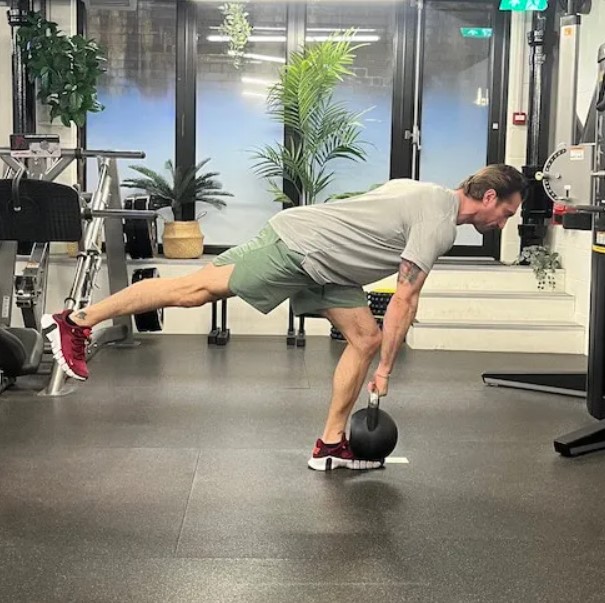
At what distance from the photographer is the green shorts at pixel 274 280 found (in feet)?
11.1

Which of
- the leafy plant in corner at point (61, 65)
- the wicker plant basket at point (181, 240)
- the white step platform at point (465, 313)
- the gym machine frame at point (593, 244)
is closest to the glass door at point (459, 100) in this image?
the white step platform at point (465, 313)

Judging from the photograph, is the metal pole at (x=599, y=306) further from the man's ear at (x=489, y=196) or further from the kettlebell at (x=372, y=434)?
the kettlebell at (x=372, y=434)

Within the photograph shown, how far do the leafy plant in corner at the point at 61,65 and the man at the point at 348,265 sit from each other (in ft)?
13.3

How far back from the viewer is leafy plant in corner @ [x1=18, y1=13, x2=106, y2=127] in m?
6.98

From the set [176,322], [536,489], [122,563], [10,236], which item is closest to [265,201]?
[176,322]

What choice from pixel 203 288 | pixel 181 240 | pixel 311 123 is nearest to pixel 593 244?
pixel 203 288

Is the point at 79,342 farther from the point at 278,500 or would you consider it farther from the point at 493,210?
the point at 493,210

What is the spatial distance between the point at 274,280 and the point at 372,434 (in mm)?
733

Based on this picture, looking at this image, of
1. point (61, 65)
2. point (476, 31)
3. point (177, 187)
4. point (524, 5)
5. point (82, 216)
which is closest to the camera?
point (82, 216)

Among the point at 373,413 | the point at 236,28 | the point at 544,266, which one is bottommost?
the point at 373,413

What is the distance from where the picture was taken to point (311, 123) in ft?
24.7

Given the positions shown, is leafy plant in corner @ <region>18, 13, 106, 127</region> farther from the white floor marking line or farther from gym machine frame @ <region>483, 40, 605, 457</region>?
the white floor marking line

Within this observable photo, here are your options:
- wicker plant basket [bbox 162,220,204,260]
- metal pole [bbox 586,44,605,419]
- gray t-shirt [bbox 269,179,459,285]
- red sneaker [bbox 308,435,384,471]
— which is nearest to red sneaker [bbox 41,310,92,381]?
gray t-shirt [bbox 269,179,459,285]

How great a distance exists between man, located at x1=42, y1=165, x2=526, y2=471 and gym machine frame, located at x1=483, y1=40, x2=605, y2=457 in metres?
1.03
